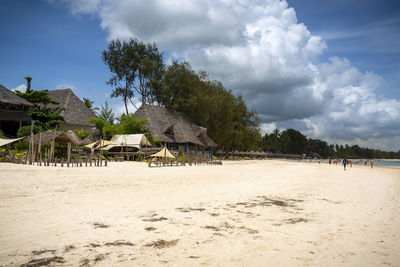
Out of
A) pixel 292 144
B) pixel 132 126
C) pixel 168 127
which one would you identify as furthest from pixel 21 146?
pixel 292 144

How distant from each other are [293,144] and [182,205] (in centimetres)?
9501

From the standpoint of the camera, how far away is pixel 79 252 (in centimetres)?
360

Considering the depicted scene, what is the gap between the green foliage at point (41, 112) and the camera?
Result: 2862 centimetres

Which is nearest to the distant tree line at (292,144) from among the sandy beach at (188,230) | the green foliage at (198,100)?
the green foliage at (198,100)

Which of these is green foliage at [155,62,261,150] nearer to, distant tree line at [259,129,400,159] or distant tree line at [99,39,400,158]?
distant tree line at [99,39,400,158]

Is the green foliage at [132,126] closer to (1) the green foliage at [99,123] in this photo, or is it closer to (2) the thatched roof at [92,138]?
(1) the green foliage at [99,123]

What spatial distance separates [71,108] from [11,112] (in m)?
8.12

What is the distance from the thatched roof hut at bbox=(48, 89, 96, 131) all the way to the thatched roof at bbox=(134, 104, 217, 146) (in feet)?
22.4

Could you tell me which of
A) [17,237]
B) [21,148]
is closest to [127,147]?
[21,148]

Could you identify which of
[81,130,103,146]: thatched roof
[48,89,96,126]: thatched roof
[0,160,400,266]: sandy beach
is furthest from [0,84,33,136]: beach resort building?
[0,160,400,266]: sandy beach

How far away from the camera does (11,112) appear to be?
2603cm

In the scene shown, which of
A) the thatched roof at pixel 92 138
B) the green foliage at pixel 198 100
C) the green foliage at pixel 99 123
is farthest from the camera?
the green foliage at pixel 198 100

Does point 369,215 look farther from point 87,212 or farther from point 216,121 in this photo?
point 216,121

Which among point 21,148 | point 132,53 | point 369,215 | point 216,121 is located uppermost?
point 132,53
